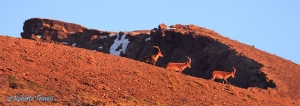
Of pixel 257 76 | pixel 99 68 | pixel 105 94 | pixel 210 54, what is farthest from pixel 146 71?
pixel 210 54

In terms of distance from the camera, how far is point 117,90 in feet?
97.7

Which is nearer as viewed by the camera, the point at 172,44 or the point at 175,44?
the point at 175,44

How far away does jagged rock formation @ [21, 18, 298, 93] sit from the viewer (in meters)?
56.2

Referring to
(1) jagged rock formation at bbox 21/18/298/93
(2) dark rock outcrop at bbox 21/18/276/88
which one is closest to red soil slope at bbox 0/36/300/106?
(1) jagged rock formation at bbox 21/18/298/93

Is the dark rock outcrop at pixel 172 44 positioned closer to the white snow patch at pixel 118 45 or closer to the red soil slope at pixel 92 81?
the white snow patch at pixel 118 45

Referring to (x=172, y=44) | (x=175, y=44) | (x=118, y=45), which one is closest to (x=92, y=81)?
(x=175, y=44)

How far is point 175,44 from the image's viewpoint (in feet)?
233

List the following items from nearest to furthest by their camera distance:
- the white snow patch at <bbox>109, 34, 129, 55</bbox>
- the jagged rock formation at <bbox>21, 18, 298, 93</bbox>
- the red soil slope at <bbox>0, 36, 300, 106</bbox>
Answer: the red soil slope at <bbox>0, 36, 300, 106</bbox> → the jagged rock formation at <bbox>21, 18, 298, 93</bbox> → the white snow patch at <bbox>109, 34, 129, 55</bbox>

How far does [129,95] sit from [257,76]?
25728 mm

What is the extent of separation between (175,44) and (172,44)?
0.48 m

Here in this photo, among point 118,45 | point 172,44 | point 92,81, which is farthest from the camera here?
point 118,45

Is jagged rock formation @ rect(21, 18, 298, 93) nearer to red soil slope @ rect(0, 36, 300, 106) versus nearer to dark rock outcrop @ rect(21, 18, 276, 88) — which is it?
dark rock outcrop @ rect(21, 18, 276, 88)

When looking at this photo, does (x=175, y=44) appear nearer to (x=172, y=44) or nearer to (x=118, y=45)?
(x=172, y=44)

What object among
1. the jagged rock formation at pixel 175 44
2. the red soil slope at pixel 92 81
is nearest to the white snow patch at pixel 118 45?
the jagged rock formation at pixel 175 44
